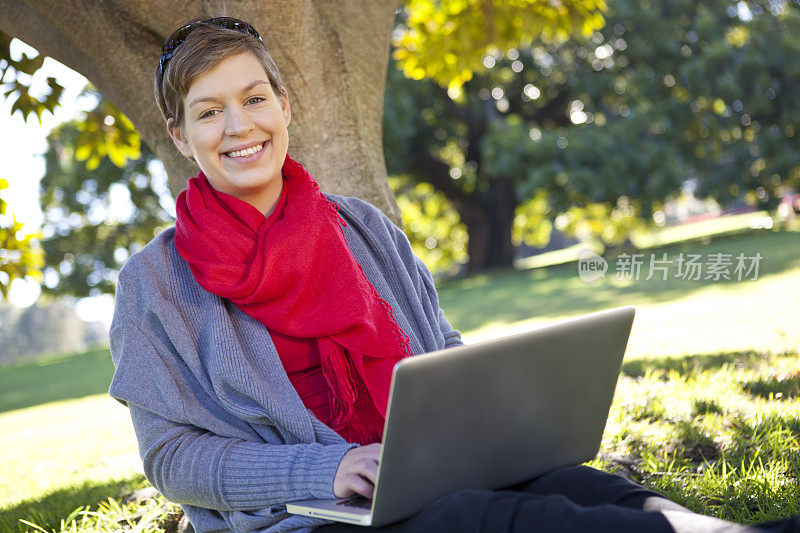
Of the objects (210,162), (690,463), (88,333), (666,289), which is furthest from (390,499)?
(88,333)

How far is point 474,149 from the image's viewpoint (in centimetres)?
1900

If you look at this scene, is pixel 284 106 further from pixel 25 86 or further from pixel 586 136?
pixel 586 136

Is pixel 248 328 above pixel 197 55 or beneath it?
beneath

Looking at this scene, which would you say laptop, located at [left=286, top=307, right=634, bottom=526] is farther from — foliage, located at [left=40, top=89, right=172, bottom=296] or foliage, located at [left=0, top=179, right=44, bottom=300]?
foliage, located at [left=40, top=89, right=172, bottom=296]

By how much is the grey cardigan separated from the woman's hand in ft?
0.08

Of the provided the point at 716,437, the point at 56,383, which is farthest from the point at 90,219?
the point at 716,437

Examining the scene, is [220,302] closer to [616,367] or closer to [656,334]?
[616,367]

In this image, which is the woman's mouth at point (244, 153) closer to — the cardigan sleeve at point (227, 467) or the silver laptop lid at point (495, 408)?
the cardigan sleeve at point (227, 467)

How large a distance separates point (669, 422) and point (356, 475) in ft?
7.40

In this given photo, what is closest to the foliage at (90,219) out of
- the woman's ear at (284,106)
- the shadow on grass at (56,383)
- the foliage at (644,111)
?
the shadow on grass at (56,383)

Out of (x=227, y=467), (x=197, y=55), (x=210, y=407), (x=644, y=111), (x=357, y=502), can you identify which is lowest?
(x=357, y=502)

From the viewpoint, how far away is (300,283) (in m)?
1.92

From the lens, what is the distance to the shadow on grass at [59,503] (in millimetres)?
3115

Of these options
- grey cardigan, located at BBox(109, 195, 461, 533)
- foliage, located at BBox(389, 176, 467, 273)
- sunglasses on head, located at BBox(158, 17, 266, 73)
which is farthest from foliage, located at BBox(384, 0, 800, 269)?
grey cardigan, located at BBox(109, 195, 461, 533)
